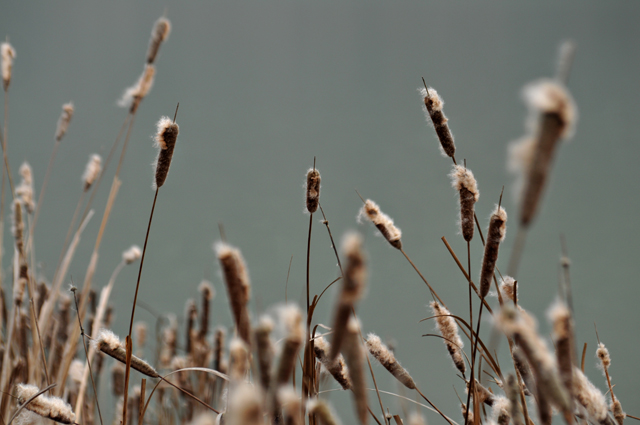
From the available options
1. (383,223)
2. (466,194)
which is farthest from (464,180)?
(383,223)

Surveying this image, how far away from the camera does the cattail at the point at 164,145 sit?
590 mm

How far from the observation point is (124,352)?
1.68 ft

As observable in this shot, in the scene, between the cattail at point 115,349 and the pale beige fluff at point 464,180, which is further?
the pale beige fluff at point 464,180

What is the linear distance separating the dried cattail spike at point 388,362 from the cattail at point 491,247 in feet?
0.52

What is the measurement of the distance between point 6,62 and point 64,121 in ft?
0.85

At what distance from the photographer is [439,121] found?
0.67 m

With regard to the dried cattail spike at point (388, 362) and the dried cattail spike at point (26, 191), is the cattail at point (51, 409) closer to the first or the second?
the dried cattail spike at point (388, 362)

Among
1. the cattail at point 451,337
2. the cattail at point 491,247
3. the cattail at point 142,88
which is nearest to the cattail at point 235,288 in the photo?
the cattail at point 491,247

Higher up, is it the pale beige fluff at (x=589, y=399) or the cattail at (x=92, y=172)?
the cattail at (x=92, y=172)

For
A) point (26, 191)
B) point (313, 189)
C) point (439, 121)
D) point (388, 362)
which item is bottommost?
point (388, 362)

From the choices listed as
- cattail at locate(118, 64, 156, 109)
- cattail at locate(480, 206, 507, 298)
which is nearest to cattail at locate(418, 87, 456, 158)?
cattail at locate(480, 206, 507, 298)

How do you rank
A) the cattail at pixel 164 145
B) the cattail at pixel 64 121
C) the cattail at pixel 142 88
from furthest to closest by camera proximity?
the cattail at pixel 64 121, the cattail at pixel 142 88, the cattail at pixel 164 145

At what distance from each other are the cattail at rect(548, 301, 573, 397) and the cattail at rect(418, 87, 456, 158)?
0.39m

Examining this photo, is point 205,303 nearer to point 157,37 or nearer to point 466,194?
point 157,37
